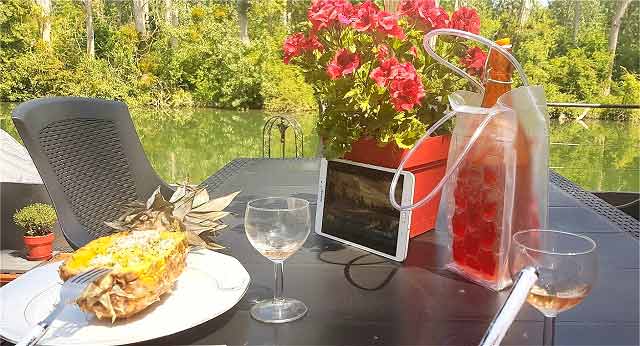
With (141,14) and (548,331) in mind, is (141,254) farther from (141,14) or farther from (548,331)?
(141,14)

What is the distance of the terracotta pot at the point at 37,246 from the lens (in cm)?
321

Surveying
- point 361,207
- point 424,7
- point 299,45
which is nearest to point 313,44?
point 299,45

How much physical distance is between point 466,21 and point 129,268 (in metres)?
0.74

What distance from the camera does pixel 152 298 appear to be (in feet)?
2.44

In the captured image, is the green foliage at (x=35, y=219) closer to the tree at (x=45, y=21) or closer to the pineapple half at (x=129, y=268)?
the pineapple half at (x=129, y=268)

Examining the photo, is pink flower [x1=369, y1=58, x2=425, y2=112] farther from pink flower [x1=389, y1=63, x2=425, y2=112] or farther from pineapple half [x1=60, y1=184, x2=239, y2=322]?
pineapple half [x1=60, y1=184, x2=239, y2=322]

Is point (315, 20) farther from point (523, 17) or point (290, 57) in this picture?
point (523, 17)

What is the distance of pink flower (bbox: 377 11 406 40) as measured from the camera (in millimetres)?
953

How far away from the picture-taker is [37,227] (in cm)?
321

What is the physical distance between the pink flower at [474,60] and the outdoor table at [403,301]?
0.35 m

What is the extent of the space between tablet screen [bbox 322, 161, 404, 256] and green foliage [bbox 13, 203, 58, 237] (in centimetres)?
250

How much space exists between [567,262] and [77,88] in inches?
360

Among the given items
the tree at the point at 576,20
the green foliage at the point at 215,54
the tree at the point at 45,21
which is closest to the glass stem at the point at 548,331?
the green foliage at the point at 215,54

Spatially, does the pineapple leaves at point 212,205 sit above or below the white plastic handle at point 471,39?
below
